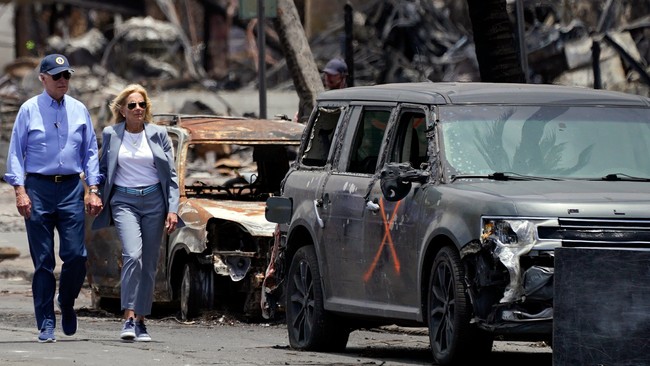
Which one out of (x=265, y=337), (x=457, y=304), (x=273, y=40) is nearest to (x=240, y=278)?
(x=265, y=337)

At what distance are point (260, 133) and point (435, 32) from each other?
20.4m

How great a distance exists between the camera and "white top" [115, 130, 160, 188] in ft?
39.6

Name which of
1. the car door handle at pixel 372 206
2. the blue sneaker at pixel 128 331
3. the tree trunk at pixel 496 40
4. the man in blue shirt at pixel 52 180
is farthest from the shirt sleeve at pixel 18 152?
the tree trunk at pixel 496 40

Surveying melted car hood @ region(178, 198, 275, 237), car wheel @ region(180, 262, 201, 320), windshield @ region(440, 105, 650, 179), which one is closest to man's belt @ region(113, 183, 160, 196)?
melted car hood @ region(178, 198, 275, 237)

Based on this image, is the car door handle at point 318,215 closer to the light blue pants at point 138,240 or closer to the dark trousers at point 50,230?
the light blue pants at point 138,240

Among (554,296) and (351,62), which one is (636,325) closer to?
(554,296)

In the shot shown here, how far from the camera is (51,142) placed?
11641 millimetres

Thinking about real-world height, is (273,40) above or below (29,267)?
above

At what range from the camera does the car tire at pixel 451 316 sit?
31.4 ft

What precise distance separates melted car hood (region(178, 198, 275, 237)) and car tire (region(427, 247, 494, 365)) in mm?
3707

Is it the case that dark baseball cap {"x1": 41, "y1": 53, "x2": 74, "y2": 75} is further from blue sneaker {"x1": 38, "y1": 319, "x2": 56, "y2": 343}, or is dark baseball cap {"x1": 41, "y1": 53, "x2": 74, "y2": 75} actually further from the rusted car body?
the rusted car body

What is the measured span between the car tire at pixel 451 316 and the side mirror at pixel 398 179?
62 cm

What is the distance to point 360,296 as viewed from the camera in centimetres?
1102

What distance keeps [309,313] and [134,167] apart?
160cm
